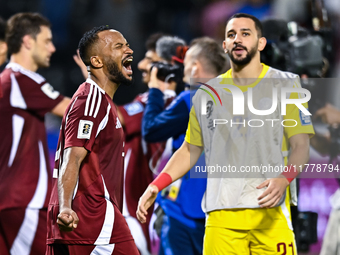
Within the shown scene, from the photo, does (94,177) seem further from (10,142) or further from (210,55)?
(210,55)

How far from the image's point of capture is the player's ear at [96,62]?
2877 mm

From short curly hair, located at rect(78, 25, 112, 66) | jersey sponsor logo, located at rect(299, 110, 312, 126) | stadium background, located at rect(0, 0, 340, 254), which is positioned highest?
stadium background, located at rect(0, 0, 340, 254)

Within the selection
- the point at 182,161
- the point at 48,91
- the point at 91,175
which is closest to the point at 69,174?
the point at 91,175

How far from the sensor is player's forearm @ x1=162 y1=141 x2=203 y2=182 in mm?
3186

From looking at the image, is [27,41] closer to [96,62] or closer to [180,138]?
[180,138]

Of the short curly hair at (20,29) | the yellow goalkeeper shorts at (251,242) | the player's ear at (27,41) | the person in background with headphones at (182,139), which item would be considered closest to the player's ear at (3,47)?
the short curly hair at (20,29)

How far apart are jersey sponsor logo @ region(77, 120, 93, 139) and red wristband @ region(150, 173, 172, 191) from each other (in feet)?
2.04

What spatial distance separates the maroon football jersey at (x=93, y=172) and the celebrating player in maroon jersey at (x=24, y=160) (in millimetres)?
1335

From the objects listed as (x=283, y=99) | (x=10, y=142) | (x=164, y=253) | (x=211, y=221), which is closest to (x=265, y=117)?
(x=283, y=99)

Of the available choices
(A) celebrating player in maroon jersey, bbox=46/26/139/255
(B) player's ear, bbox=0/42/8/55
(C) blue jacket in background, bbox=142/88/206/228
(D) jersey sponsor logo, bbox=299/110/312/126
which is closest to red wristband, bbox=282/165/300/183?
(D) jersey sponsor logo, bbox=299/110/312/126

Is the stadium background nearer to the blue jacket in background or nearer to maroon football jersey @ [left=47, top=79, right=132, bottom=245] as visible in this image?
the blue jacket in background

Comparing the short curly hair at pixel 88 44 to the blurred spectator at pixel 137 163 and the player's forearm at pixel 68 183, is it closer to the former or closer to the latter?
the player's forearm at pixel 68 183

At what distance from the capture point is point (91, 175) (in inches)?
106

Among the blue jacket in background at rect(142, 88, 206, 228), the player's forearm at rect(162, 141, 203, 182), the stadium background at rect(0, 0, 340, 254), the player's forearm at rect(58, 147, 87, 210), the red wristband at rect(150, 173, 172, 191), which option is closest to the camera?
the player's forearm at rect(58, 147, 87, 210)
